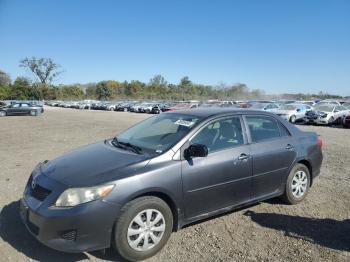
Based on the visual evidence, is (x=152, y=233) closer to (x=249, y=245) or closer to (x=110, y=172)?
(x=110, y=172)

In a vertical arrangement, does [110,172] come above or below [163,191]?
above

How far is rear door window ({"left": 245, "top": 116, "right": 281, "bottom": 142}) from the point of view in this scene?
16.6 feet

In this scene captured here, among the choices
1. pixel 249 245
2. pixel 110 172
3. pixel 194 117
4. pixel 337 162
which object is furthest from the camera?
pixel 337 162

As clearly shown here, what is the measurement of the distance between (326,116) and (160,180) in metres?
22.9

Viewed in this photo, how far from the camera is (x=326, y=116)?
78.9 feet

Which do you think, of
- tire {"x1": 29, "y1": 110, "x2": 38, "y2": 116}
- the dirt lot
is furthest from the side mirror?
tire {"x1": 29, "y1": 110, "x2": 38, "y2": 116}

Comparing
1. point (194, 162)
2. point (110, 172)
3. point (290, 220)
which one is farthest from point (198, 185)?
point (290, 220)

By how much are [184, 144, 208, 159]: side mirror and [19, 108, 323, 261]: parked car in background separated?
0.01 m

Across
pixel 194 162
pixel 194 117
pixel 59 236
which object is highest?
pixel 194 117

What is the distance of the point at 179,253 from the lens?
396 centimetres

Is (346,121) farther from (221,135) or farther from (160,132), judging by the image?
(160,132)

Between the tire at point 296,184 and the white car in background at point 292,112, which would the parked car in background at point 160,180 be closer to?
the tire at point 296,184

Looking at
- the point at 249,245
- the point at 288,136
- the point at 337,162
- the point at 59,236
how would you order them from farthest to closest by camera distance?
the point at 337,162, the point at 288,136, the point at 249,245, the point at 59,236

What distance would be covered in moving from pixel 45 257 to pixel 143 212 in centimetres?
119
